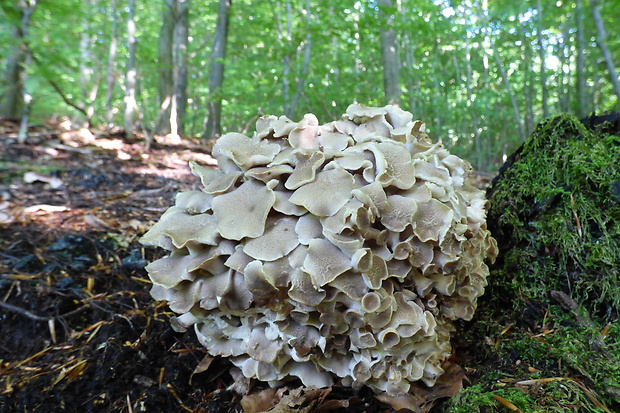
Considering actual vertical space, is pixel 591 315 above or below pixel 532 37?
below

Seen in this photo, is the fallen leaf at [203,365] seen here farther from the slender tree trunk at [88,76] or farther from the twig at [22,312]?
the slender tree trunk at [88,76]

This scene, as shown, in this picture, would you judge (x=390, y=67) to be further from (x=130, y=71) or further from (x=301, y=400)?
(x=301, y=400)

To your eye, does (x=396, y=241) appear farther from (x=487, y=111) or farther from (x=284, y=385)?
(x=487, y=111)

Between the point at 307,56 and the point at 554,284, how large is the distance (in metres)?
6.47

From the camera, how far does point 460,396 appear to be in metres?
1.94

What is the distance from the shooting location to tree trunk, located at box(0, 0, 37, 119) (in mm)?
5207

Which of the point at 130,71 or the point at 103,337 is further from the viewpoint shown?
the point at 130,71

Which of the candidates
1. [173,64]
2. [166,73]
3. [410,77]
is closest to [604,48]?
[410,77]

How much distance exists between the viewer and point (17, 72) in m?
7.39

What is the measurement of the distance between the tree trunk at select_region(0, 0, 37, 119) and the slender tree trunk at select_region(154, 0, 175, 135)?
2.60m

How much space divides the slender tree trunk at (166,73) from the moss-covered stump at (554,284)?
8105 mm

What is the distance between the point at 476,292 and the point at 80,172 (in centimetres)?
524

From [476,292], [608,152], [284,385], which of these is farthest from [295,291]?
[608,152]

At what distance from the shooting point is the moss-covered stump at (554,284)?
1.91m
